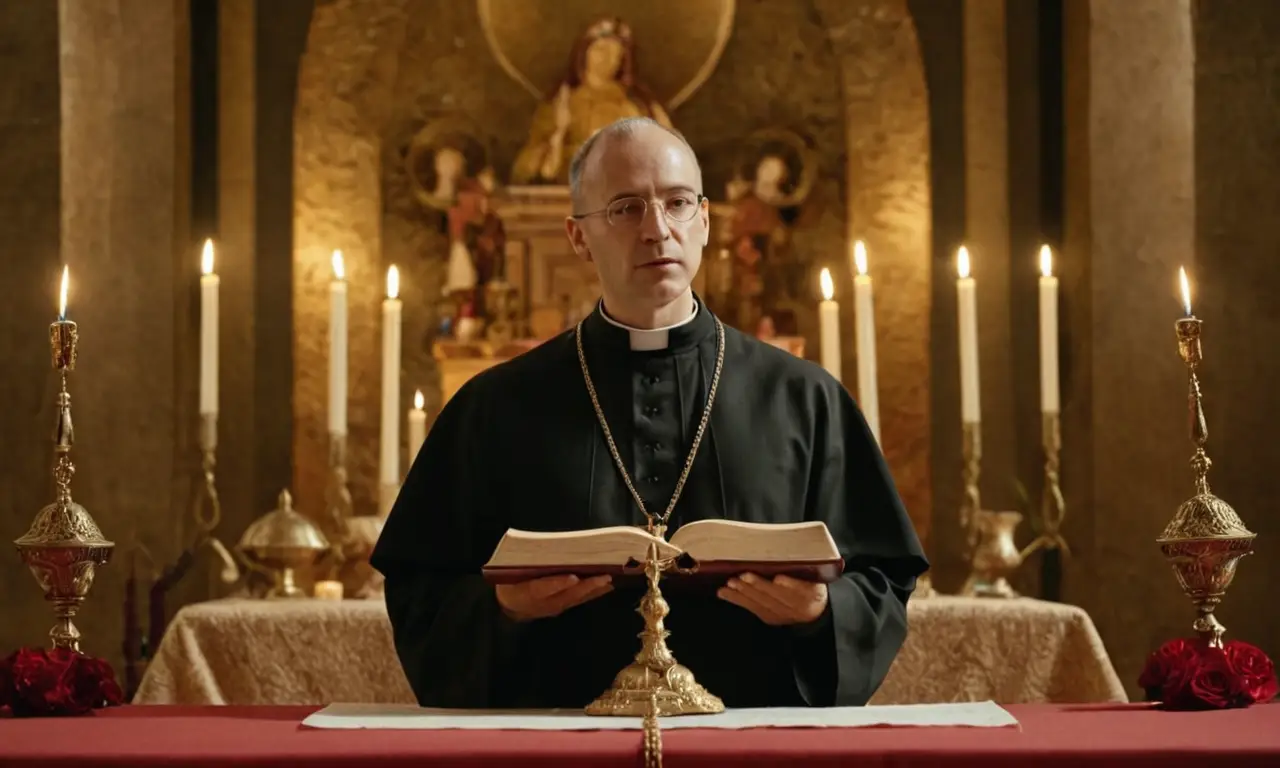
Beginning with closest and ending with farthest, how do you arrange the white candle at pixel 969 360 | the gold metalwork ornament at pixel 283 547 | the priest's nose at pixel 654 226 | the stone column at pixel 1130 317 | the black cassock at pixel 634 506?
the black cassock at pixel 634 506 → the priest's nose at pixel 654 226 → the gold metalwork ornament at pixel 283 547 → the white candle at pixel 969 360 → the stone column at pixel 1130 317

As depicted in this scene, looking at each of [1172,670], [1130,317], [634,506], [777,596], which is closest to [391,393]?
[634,506]

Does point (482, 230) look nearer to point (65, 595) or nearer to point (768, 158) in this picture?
point (768, 158)

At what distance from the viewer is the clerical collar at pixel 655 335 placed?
3.35 meters

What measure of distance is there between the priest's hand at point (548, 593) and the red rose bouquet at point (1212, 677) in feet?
3.04

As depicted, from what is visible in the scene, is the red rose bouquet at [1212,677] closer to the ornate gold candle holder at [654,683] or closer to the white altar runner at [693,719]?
the white altar runner at [693,719]

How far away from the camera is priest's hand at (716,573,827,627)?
261cm

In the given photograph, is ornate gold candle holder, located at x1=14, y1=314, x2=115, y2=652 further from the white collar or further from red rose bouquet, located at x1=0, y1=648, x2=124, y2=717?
the white collar

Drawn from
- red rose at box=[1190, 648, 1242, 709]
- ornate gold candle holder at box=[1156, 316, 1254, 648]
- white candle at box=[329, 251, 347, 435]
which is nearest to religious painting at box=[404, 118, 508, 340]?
white candle at box=[329, 251, 347, 435]

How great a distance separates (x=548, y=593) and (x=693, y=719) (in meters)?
0.28

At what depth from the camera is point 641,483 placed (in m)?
3.19

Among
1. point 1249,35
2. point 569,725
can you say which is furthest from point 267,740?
point 1249,35

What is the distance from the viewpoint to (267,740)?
7.78 feet

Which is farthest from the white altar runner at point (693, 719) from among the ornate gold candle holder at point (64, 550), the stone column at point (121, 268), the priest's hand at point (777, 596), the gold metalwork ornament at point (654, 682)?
the stone column at point (121, 268)

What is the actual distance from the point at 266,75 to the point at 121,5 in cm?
122
